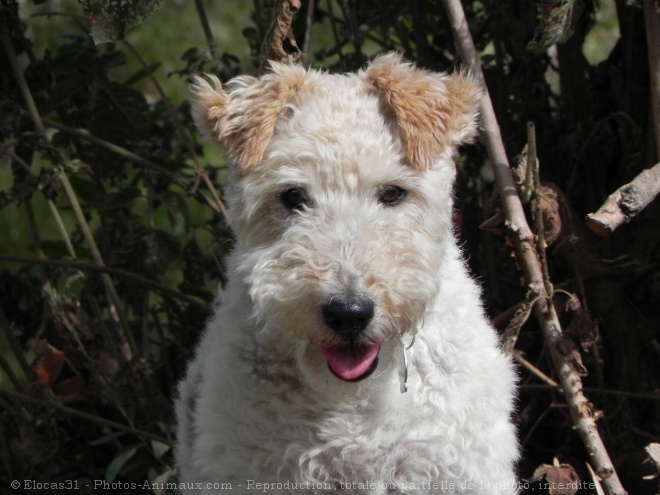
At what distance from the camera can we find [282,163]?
318 cm

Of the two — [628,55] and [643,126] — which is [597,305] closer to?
[643,126]


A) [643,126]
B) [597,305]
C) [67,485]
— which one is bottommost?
[67,485]

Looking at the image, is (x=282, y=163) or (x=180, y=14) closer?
(x=282, y=163)

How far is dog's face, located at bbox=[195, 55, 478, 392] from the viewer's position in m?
2.91

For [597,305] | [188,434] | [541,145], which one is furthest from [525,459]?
[188,434]

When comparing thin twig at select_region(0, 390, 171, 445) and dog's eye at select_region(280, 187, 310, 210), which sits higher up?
dog's eye at select_region(280, 187, 310, 210)

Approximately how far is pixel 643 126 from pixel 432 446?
2038mm

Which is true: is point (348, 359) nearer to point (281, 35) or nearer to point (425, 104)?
point (425, 104)

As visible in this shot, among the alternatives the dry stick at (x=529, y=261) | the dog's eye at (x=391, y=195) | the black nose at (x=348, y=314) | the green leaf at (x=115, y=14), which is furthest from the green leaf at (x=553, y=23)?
the green leaf at (x=115, y=14)

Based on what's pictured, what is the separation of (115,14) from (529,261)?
1.64m

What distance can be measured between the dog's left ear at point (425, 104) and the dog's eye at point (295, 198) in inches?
13.5

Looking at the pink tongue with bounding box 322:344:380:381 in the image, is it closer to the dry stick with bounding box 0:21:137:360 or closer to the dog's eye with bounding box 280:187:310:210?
the dog's eye with bounding box 280:187:310:210

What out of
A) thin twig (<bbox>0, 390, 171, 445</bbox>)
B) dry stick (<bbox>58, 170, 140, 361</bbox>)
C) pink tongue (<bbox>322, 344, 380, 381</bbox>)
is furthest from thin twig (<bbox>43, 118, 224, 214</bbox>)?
pink tongue (<bbox>322, 344, 380, 381</bbox>)

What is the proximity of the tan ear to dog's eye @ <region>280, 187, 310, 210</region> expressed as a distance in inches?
5.3
